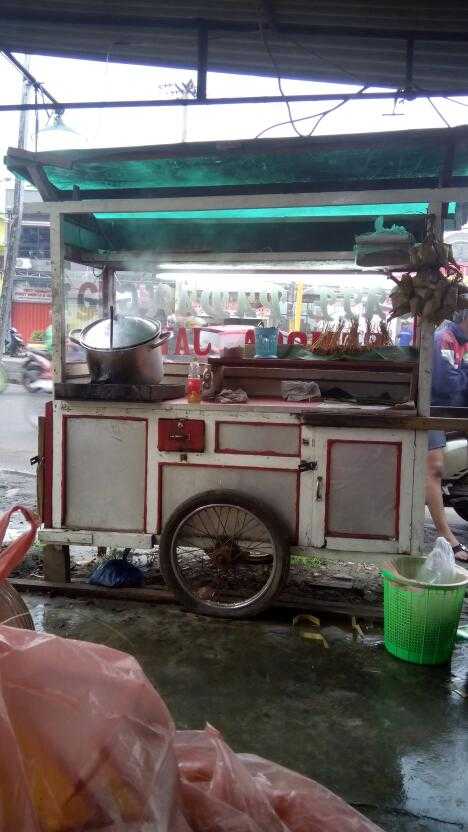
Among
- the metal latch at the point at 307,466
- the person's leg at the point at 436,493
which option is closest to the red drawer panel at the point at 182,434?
the metal latch at the point at 307,466

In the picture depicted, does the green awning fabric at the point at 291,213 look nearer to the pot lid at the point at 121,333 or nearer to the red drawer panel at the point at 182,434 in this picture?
the pot lid at the point at 121,333

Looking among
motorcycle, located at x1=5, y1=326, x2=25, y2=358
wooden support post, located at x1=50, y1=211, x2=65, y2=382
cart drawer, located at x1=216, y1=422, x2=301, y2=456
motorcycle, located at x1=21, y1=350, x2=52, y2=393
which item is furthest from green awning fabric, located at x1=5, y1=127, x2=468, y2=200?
motorcycle, located at x1=5, y1=326, x2=25, y2=358

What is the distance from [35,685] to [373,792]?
1.90 meters

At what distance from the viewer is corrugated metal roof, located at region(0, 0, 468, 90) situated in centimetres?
355

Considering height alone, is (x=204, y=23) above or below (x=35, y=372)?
above

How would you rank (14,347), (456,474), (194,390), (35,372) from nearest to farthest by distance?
(194,390) < (456,474) < (35,372) < (14,347)

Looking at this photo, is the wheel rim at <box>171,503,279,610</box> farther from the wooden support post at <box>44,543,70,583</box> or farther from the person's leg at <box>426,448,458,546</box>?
→ the person's leg at <box>426,448,458,546</box>

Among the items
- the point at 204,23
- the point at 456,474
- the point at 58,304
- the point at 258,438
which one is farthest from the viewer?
the point at 456,474

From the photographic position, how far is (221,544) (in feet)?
13.6

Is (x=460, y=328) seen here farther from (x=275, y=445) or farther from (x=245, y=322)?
(x=275, y=445)

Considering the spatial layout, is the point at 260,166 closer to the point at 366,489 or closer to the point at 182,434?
the point at 182,434

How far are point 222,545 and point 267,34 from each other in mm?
3104

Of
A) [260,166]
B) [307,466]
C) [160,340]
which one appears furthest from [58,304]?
[307,466]

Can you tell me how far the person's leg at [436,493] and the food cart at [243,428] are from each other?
0.72 m
